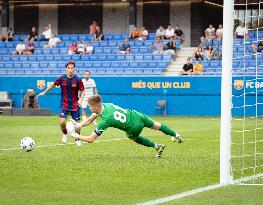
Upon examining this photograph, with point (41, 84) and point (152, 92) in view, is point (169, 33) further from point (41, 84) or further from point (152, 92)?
point (41, 84)

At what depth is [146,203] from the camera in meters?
8.34

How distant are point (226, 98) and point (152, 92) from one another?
28.1m

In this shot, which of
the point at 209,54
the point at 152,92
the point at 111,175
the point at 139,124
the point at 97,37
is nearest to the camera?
the point at 111,175

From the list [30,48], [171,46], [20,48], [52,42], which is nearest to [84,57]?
[52,42]

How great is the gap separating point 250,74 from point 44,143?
1809 centimetres

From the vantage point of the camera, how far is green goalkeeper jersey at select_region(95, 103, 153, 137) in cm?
1277

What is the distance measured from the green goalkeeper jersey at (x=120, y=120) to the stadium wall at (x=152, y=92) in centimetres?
2223

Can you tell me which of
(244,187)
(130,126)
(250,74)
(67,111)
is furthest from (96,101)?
(250,74)

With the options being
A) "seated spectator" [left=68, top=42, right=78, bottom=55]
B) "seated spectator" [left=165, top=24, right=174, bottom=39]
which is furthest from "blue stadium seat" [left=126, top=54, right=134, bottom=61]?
"seated spectator" [left=68, top=42, right=78, bottom=55]

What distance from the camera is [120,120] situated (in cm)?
1298

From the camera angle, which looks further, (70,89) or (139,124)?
(70,89)

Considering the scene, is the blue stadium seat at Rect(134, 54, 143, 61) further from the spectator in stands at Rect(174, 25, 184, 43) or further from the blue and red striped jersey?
the blue and red striped jersey

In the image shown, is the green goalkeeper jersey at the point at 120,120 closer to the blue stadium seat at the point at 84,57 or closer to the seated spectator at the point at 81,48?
the blue stadium seat at the point at 84,57

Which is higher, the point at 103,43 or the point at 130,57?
the point at 103,43
